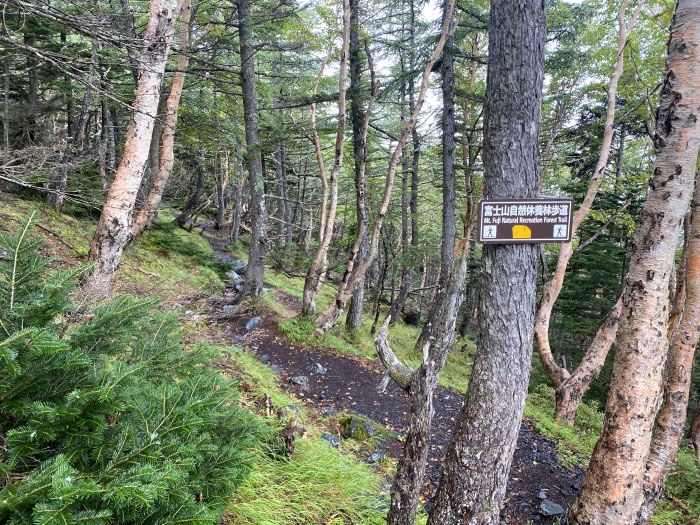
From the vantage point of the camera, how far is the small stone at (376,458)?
15.2ft

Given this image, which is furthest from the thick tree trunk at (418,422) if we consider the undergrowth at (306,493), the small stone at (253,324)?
the small stone at (253,324)

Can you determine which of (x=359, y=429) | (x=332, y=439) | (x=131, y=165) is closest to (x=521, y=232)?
(x=332, y=439)

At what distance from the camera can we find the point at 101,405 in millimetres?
1539

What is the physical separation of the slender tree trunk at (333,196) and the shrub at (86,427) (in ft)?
21.1

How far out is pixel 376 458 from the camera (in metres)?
4.69

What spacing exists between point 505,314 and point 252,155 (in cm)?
733

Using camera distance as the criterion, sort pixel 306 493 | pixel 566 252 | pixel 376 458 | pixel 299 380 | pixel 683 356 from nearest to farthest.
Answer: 1. pixel 306 493
2. pixel 683 356
3. pixel 376 458
4. pixel 299 380
5. pixel 566 252

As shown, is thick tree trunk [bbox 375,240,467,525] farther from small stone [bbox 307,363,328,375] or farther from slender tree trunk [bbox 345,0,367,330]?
slender tree trunk [bbox 345,0,367,330]

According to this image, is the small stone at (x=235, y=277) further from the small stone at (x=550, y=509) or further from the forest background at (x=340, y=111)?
the small stone at (x=550, y=509)

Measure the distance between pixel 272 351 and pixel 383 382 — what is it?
5.18 m

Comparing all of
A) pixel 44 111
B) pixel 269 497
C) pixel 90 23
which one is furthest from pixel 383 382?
pixel 44 111

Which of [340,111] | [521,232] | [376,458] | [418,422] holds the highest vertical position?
[340,111]

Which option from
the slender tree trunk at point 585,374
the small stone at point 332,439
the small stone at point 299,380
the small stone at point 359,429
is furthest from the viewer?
the slender tree trunk at point 585,374

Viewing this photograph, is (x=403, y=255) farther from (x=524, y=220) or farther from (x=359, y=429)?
(x=524, y=220)
